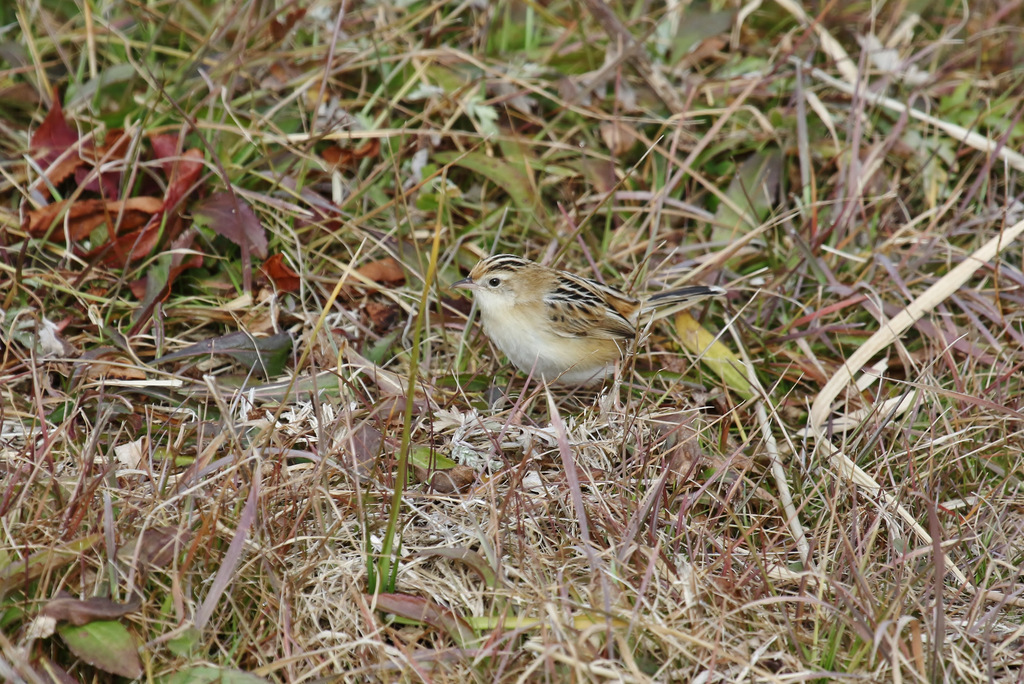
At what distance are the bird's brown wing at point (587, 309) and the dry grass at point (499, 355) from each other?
235 millimetres

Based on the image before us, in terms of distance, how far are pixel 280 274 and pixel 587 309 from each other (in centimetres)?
177

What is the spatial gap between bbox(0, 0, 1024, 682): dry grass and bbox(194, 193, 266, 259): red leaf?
0.02m

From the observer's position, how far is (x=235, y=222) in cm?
552

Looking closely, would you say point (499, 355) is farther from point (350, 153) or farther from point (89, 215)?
point (89, 215)

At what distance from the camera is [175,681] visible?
135 inches

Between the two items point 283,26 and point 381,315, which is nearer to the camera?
point 381,315

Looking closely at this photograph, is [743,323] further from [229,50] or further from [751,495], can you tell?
[229,50]

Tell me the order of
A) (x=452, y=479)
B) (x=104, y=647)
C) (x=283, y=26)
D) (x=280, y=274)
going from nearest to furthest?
(x=104, y=647) < (x=452, y=479) < (x=280, y=274) < (x=283, y=26)

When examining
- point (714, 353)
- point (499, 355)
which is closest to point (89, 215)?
point (499, 355)

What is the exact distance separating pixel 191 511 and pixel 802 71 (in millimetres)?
5110

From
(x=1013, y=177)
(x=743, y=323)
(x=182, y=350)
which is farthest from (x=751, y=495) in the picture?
(x=1013, y=177)

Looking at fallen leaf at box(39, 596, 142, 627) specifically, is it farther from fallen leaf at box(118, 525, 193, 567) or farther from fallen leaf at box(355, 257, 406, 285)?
fallen leaf at box(355, 257, 406, 285)

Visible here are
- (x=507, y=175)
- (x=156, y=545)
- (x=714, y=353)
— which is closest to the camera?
(x=156, y=545)

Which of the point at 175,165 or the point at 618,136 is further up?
the point at 175,165
